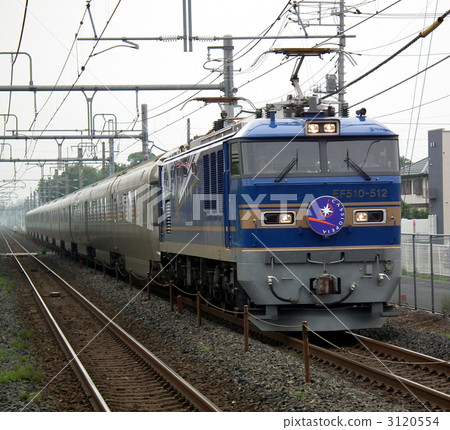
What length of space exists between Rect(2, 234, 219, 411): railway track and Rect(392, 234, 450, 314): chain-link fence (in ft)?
20.3

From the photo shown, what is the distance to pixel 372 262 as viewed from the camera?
39.5 feet

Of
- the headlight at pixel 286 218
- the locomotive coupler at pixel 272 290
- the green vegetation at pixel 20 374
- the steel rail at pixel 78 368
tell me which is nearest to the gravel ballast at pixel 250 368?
the green vegetation at pixel 20 374

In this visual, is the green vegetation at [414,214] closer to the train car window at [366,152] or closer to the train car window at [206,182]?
the train car window at [206,182]

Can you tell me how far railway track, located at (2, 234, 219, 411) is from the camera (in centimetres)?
906

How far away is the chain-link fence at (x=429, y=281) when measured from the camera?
51.8 ft

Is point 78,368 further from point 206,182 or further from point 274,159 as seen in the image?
point 206,182

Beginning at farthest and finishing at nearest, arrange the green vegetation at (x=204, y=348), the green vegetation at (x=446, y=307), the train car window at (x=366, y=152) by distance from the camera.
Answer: the green vegetation at (x=446, y=307)
the green vegetation at (x=204, y=348)
the train car window at (x=366, y=152)

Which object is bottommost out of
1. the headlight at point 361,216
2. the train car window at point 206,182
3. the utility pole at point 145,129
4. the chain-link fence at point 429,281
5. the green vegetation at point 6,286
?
the green vegetation at point 6,286

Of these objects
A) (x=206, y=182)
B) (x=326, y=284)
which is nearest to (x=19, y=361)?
(x=206, y=182)

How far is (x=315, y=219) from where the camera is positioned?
1184cm

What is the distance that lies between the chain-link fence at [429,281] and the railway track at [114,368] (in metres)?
6.20

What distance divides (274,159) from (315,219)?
1.11 metres

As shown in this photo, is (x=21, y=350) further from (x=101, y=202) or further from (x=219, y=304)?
(x=101, y=202)

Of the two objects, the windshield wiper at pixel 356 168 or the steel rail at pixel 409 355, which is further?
the windshield wiper at pixel 356 168
